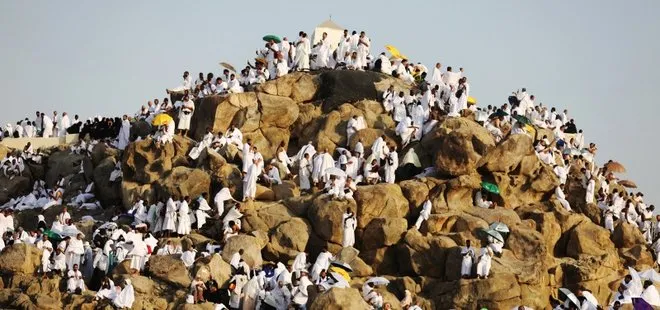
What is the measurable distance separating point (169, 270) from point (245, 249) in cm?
276

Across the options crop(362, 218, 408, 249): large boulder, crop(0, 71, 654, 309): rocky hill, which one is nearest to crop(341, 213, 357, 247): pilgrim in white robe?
crop(0, 71, 654, 309): rocky hill

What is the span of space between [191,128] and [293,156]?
430cm

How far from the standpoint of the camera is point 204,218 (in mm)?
43562

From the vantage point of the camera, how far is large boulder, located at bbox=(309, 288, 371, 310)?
1415 inches

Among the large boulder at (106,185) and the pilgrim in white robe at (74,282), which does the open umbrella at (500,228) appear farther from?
the large boulder at (106,185)

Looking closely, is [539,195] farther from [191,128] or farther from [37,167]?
[37,167]

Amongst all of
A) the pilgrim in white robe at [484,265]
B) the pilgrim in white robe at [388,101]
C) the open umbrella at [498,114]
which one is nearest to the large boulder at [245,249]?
the pilgrim in white robe at [484,265]

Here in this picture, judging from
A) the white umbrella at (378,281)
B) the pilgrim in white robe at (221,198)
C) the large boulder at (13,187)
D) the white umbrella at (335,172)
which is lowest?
the large boulder at (13,187)

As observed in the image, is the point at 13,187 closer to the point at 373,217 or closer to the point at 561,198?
the point at 373,217

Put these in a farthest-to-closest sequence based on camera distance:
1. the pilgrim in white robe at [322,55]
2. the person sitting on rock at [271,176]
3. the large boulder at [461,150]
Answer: the pilgrim in white robe at [322,55], the person sitting on rock at [271,176], the large boulder at [461,150]

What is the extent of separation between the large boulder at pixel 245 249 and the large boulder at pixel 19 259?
245 inches

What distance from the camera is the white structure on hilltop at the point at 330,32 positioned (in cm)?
5688

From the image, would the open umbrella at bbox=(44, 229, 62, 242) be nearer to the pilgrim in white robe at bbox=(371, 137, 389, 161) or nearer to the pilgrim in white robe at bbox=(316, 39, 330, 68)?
the pilgrim in white robe at bbox=(371, 137, 389, 161)

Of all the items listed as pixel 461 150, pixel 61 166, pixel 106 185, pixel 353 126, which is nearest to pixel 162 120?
pixel 106 185
